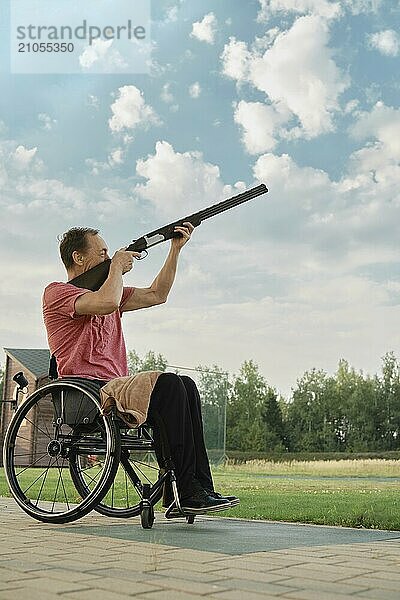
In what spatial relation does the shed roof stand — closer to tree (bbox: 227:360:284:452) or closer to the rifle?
tree (bbox: 227:360:284:452)

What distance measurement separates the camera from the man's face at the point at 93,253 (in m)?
2.94

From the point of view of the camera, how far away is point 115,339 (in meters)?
2.86

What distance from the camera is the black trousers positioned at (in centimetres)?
244

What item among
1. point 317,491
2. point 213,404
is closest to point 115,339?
point 317,491

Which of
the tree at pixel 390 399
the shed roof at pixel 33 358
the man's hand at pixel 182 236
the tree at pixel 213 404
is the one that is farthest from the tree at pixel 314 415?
the man's hand at pixel 182 236

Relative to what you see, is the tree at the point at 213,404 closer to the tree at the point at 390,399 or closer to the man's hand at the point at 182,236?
the tree at the point at 390,399

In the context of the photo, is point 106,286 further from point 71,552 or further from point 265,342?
point 265,342

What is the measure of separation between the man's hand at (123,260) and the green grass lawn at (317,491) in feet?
3.57

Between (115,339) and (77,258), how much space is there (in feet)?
1.10

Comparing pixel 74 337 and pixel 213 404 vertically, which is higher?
pixel 213 404

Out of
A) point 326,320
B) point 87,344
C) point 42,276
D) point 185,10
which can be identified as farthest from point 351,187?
point 87,344

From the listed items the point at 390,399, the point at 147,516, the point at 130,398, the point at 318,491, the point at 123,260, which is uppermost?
the point at 390,399

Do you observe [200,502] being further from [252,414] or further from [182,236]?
[252,414]

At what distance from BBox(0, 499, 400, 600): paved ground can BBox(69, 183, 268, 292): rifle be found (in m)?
0.83
